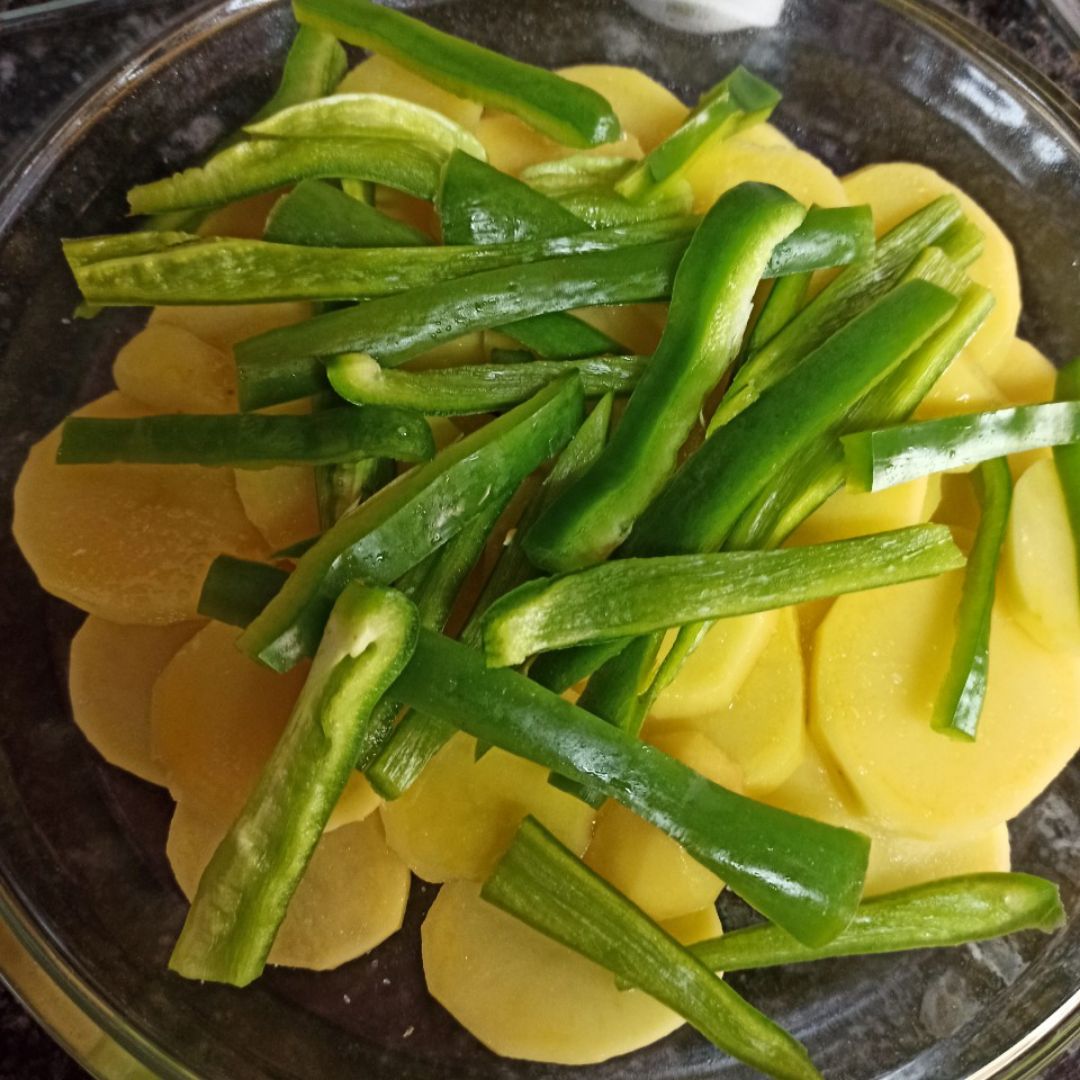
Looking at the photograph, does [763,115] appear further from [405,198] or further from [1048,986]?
[1048,986]

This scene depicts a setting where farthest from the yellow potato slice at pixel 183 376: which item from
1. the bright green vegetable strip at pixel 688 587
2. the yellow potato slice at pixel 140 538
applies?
the bright green vegetable strip at pixel 688 587

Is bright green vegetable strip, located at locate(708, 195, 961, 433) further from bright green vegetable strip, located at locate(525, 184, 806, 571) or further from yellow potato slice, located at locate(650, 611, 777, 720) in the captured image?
yellow potato slice, located at locate(650, 611, 777, 720)

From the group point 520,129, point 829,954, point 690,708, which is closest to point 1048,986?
point 829,954

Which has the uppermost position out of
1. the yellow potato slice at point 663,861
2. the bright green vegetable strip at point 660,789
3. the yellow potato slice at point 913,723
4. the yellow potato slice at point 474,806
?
the yellow potato slice at point 913,723

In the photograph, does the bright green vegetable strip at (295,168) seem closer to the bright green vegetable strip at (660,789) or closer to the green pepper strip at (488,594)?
the green pepper strip at (488,594)

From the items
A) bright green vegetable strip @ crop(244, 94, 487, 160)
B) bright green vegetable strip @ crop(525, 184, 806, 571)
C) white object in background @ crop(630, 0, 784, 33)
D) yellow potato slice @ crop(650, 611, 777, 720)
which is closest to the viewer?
bright green vegetable strip @ crop(525, 184, 806, 571)

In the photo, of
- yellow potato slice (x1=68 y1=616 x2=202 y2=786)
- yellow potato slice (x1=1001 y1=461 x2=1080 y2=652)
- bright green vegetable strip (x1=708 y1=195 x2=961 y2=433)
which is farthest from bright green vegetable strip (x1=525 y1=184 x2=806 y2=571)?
yellow potato slice (x1=68 y1=616 x2=202 y2=786)
